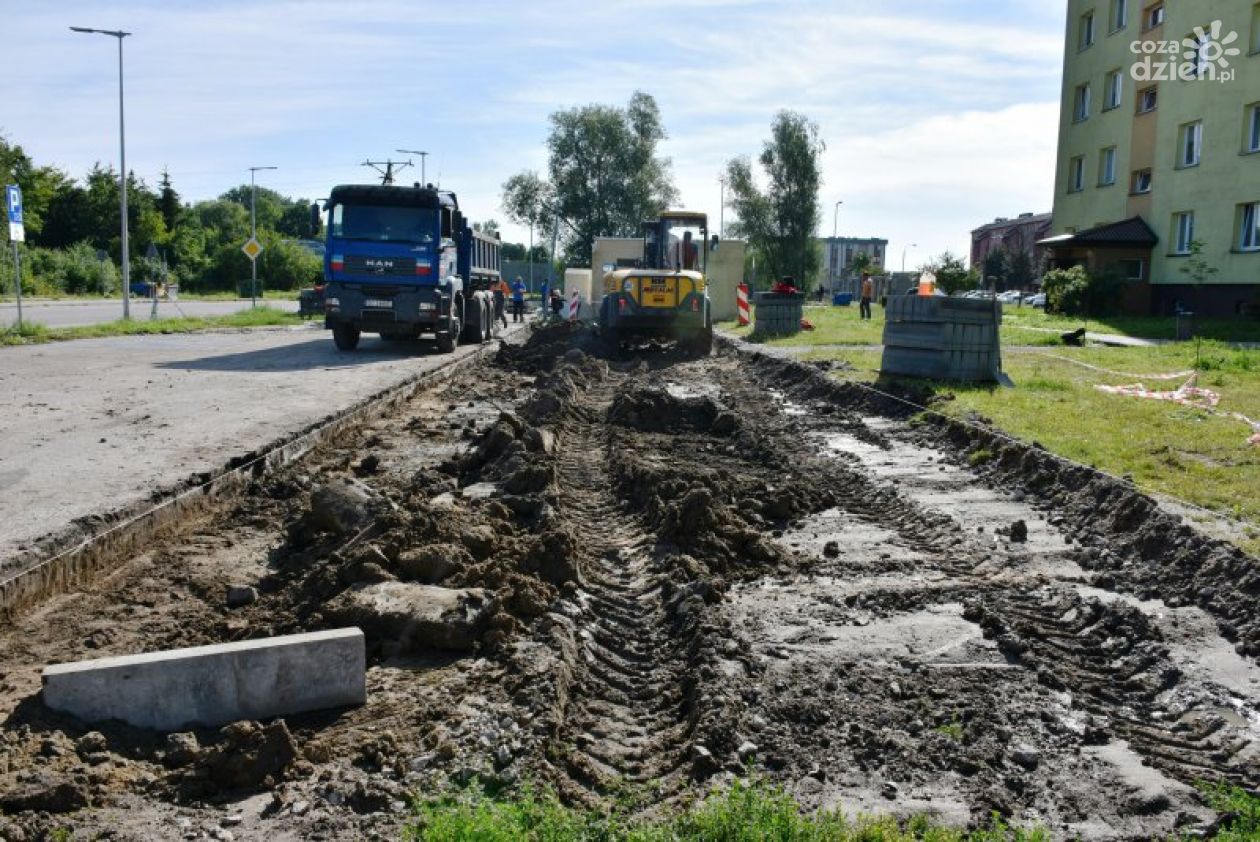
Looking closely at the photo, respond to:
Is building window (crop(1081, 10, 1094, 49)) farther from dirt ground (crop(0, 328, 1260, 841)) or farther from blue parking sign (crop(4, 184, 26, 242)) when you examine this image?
dirt ground (crop(0, 328, 1260, 841))

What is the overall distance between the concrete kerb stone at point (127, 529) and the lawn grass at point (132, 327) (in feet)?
52.1

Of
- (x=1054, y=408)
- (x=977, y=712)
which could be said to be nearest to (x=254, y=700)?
(x=977, y=712)

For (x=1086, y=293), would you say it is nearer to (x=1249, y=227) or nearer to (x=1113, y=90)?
(x=1249, y=227)

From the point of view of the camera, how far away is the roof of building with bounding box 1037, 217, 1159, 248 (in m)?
36.0

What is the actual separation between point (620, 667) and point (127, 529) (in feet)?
12.6

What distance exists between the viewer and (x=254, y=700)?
4.50 meters

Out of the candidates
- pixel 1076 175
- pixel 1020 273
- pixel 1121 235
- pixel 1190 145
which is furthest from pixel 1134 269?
pixel 1020 273

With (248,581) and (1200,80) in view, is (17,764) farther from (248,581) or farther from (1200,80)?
(1200,80)

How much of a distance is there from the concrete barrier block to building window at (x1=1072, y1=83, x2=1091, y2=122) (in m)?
43.8

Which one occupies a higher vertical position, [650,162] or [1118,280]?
[650,162]

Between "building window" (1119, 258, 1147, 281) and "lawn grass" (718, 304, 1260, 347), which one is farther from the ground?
"building window" (1119, 258, 1147, 281)

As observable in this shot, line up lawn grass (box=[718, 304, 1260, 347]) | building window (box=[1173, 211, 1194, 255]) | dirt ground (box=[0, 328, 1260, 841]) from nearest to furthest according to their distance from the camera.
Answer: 1. dirt ground (box=[0, 328, 1260, 841])
2. lawn grass (box=[718, 304, 1260, 347])
3. building window (box=[1173, 211, 1194, 255])

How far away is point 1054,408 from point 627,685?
365 inches

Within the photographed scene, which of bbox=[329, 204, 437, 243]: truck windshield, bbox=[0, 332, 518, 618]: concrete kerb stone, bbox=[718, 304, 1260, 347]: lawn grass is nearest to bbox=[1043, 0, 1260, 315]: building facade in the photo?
bbox=[718, 304, 1260, 347]: lawn grass
